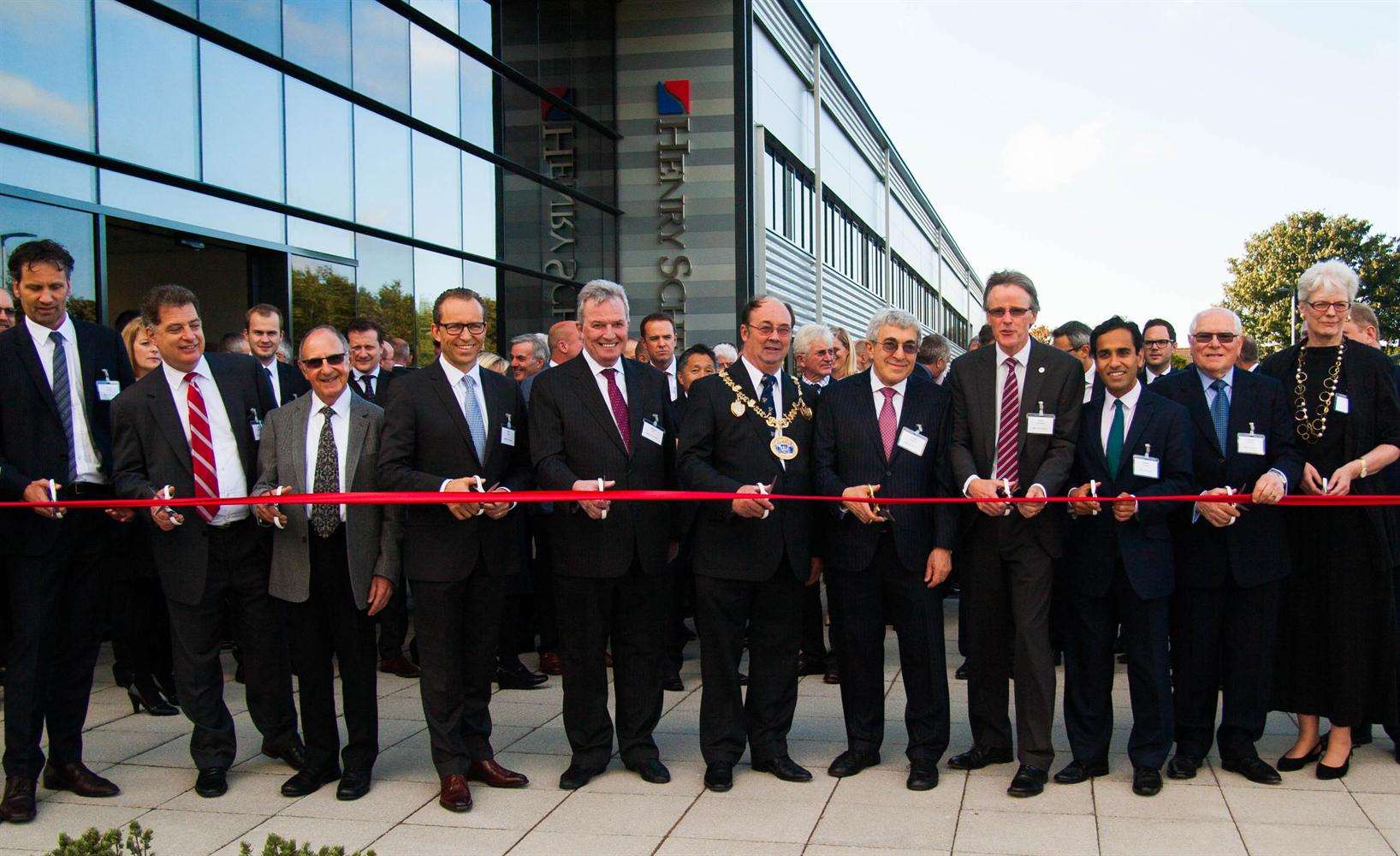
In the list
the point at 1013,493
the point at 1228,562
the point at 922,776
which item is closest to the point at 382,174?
the point at 1013,493

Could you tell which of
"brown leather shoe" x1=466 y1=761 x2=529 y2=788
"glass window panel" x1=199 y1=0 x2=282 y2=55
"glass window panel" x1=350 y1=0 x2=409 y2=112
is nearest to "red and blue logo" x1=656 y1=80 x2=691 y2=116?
"glass window panel" x1=350 y1=0 x2=409 y2=112

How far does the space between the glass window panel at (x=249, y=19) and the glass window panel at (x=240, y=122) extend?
8.6 inches

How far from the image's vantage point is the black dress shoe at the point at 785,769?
536 cm

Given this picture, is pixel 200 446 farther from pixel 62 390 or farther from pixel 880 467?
pixel 880 467

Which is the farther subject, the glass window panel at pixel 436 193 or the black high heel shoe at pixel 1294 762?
the glass window panel at pixel 436 193

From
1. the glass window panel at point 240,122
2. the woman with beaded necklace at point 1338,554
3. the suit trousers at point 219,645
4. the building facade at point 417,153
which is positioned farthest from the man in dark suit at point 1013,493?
the glass window panel at point 240,122

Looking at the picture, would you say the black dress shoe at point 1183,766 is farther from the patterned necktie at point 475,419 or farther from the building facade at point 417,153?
the building facade at point 417,153

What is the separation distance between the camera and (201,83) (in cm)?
1109

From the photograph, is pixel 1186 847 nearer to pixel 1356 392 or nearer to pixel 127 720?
pixel 1356 392

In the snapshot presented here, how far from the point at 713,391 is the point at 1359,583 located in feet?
9.77

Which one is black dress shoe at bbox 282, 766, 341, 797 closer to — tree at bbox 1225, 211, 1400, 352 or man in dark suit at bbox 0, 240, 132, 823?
man in dark suit at bbox 0, 240, 132, 823

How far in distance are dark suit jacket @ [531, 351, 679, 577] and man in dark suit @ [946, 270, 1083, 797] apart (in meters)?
1.37

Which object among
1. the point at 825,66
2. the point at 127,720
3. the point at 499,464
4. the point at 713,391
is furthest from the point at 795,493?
the point at 825,66

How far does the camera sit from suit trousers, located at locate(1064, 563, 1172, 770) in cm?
525
